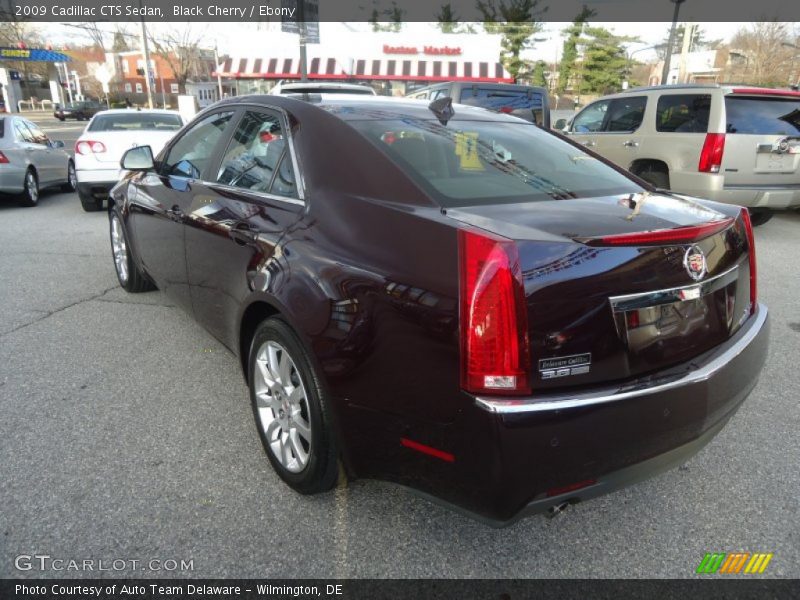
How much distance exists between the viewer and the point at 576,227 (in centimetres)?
191

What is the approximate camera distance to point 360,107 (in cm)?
282

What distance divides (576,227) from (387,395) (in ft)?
2.78

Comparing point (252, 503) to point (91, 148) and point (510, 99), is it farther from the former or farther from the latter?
point (510, 99)

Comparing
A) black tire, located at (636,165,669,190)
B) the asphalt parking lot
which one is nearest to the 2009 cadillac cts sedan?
the asphalt parking lot

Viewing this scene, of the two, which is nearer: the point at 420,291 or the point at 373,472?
the point at 420,291

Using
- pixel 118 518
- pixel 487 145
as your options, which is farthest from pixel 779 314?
pixel 118 518

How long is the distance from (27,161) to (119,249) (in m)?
6.46

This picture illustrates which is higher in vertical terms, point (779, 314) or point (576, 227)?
point (576, 227)

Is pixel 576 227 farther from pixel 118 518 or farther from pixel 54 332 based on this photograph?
pixel 54 332

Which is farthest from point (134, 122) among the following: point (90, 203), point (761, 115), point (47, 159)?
point (761, 115)

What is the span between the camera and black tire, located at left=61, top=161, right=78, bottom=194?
1178cm

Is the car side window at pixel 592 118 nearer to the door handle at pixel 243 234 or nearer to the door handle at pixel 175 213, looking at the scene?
the door handle at pixel 175 213

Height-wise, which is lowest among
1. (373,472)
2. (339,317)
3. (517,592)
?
(517,592)

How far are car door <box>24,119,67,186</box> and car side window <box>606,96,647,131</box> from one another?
9957 mm
